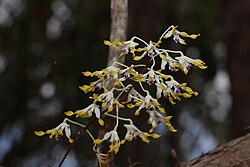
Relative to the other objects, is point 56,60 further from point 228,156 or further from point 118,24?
point 228,156

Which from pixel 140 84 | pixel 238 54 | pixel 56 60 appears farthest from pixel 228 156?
pixel 56 60

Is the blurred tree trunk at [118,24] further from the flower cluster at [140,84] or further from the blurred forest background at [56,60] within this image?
the blurred forest background at [56,60]

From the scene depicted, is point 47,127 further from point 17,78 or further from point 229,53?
point 229,53

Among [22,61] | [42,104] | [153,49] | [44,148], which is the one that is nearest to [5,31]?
[22,61]

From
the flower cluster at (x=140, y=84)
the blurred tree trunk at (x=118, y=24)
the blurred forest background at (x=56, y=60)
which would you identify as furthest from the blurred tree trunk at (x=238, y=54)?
the flower cluster at (x=140, y=84)

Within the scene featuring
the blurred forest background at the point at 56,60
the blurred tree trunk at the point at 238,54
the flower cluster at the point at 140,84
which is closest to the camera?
the flower cluster at the point at 140,84

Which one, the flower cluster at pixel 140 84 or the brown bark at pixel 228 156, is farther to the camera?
the brown bark at pixel 228 156

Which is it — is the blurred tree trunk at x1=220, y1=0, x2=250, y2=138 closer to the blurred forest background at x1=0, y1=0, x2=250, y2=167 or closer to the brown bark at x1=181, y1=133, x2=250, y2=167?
the blurred forest background at x1=0, y1=0, x2=250, y2=167
